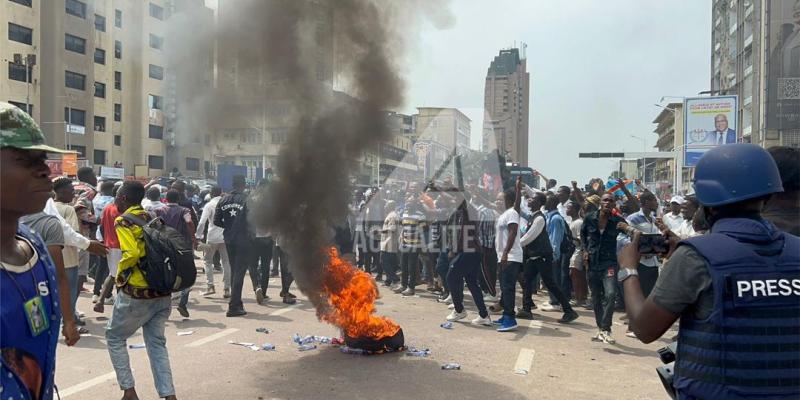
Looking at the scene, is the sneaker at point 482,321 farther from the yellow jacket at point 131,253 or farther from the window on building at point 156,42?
the window on building at point 156,42

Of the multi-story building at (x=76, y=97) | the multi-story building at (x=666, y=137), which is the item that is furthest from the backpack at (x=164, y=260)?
the multi-story building at (x=666, y=137)

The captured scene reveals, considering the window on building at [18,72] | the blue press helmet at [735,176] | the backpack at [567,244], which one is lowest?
the backpack at [567,244]

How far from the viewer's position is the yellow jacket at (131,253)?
14.0ft

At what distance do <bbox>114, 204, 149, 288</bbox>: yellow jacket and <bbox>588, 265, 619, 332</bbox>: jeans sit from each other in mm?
5265

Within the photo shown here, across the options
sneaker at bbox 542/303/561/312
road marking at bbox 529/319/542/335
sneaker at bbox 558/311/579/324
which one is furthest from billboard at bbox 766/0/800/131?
road marking at bbox 529/319/542/335

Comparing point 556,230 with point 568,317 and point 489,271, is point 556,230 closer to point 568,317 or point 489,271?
point 489,271

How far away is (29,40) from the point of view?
33938 millimetres

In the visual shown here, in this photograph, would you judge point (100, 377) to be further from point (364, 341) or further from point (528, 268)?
point (528, 268)

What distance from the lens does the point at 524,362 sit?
5.96m

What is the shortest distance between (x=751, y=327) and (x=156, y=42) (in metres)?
9.35

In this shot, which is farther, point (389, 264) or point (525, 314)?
point (389, 264)

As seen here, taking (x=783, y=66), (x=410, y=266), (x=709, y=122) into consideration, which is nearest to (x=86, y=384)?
(x=410, y=266)

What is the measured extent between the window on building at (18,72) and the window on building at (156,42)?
3060cm

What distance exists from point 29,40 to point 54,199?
3458cm
